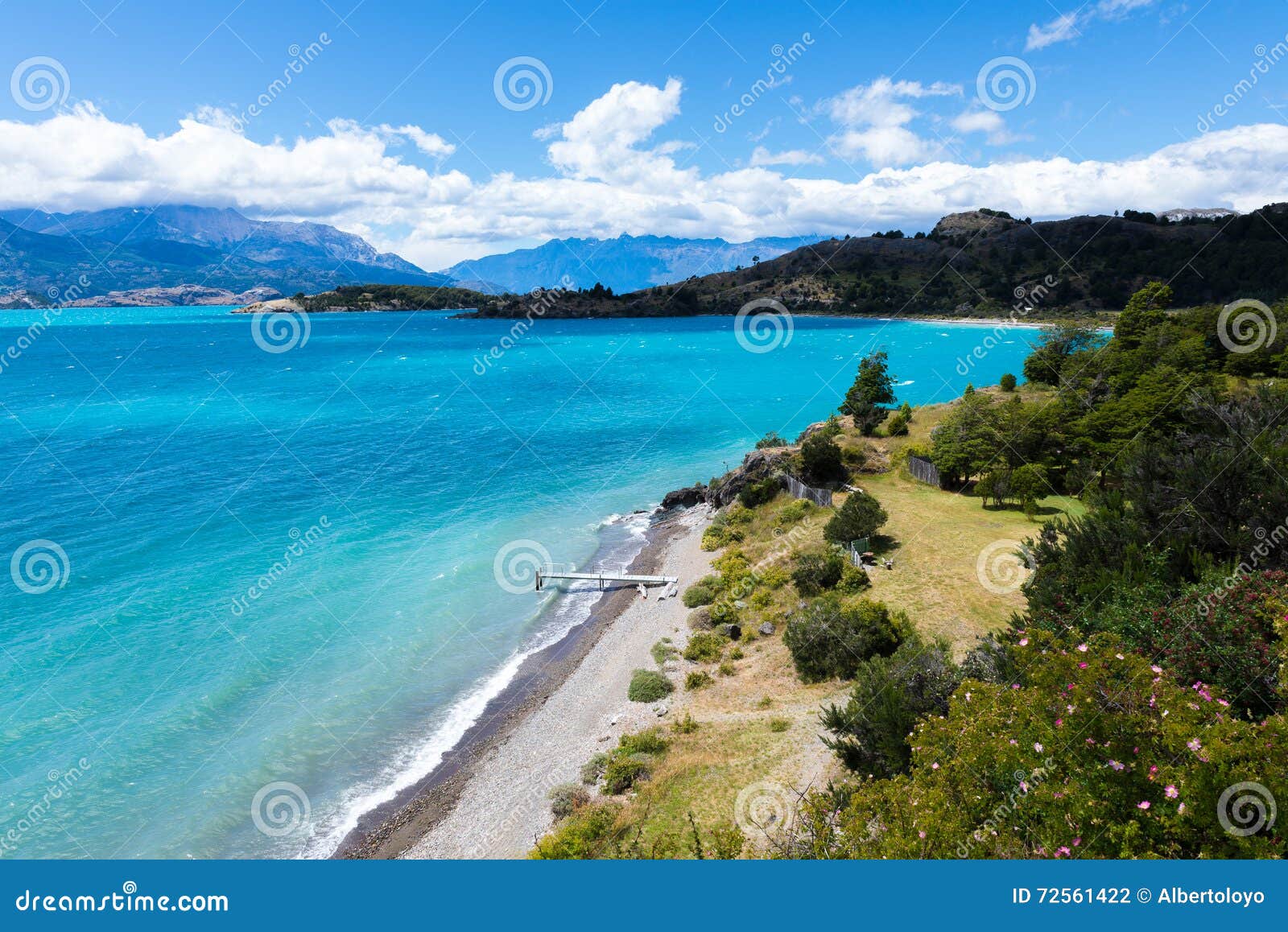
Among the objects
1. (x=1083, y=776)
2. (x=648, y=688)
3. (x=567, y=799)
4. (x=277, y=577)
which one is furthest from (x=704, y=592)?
(x=277, y=577)

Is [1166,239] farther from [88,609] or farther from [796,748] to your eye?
[88,609]

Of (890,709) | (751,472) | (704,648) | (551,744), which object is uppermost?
(751,472)

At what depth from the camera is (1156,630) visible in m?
11.4

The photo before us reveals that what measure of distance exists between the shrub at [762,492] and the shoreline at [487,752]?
28.7 ft

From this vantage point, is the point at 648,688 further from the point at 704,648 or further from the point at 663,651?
the point at 704,648

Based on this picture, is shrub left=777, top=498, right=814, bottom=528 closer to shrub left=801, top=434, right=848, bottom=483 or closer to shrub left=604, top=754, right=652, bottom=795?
shrub left=801, top=434, right=848, bottom=483

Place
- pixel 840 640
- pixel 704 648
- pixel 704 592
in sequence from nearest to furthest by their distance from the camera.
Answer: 1. pixel 840 640
2. pixel 704 648
3. pixel 704 592

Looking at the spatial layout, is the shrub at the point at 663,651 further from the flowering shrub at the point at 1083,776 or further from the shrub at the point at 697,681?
the flowering shrub at the point at 1083,776

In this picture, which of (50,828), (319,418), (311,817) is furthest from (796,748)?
(319,418)

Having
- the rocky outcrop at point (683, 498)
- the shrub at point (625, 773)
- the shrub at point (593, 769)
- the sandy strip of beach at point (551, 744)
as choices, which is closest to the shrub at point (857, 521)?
the sandy strip of beach at point (551, 744)

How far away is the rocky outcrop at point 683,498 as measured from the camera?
46031mm

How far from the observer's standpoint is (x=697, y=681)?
2222 cm

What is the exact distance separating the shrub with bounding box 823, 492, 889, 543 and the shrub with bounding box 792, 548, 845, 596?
151cm

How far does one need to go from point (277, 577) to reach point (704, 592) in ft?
72.7
